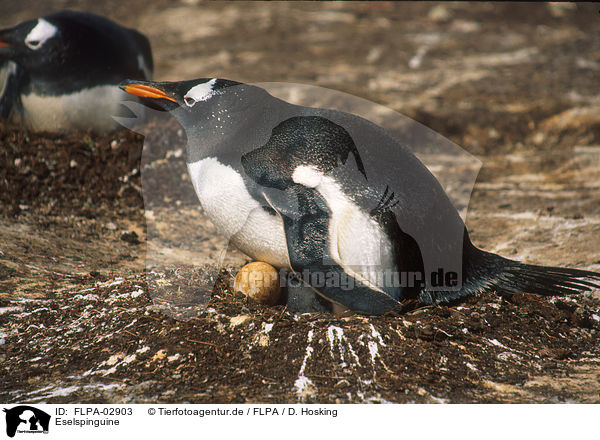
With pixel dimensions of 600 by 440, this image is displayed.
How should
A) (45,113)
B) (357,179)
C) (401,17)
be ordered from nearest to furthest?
(357,179) < (45,113) < (401,17)

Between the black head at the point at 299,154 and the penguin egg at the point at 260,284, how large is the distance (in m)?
0.26

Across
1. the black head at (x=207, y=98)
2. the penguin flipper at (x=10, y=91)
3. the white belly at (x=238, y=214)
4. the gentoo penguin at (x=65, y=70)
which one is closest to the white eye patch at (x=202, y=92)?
the black head at (x=207, y=98)

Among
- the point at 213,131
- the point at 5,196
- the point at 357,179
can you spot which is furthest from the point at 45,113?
the point at 357,179

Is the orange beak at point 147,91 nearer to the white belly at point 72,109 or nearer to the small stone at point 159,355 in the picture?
the small stone at point 159,355

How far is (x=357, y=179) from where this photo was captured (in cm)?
148

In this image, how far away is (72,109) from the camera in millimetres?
2695

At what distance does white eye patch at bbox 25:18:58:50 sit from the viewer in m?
2.54

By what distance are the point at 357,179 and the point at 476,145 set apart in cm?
236

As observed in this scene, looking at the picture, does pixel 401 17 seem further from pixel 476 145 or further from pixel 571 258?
pixel 571 258

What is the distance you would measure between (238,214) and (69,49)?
1.65 metres

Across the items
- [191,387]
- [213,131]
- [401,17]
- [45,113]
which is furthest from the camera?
[401,17]
